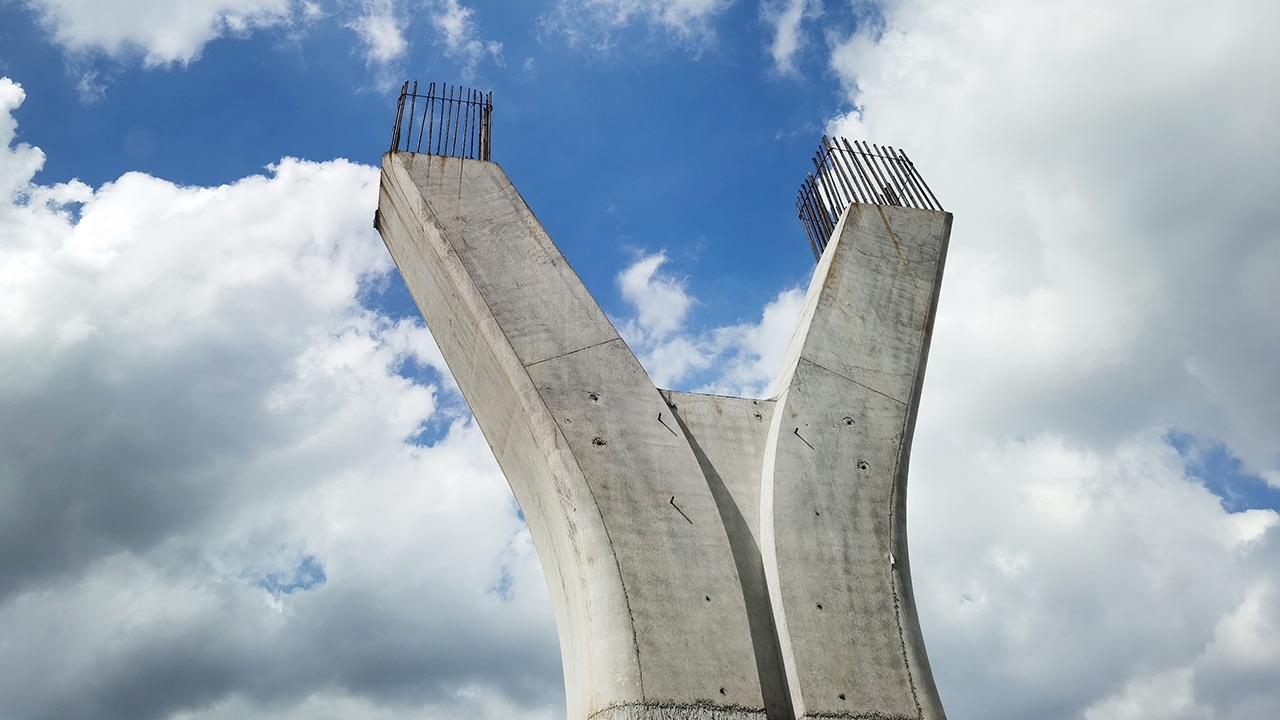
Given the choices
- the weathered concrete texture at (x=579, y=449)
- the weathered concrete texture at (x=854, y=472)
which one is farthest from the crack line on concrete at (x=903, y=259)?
the weathered concrete texture at (x=579, y=449)

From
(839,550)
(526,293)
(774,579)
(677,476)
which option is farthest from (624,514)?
(526,293)

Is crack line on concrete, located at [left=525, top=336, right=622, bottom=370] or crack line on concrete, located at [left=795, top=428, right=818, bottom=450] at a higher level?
crack line on concrete, located at [left=525, top=336, right=622, bottom=370]

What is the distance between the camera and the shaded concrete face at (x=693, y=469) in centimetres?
614

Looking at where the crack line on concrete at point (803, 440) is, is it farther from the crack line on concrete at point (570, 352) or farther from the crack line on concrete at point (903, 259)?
the crack line on concrete at point (903, 259)

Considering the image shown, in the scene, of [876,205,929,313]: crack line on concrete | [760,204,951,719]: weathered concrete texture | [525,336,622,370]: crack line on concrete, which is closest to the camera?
[760,204,951,719]: weathered concrete texture

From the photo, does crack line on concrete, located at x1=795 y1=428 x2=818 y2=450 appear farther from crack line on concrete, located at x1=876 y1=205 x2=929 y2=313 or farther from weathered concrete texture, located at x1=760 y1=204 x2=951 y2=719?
crack line on concrete, located at x1=876 y1=205 x2=929 y2=313

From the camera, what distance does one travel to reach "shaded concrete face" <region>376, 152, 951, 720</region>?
20.2 feet

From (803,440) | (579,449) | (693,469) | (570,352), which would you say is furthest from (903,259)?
(579,449)

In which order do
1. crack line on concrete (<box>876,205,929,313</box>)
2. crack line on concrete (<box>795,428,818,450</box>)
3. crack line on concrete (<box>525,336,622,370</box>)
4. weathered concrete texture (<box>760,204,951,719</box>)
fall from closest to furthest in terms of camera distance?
weathered concrete texture (<box>760,204,951,719</box>), crack line on concrete (<box>525,336,622,370</box>), crack line on concrete (<box>795,428,818,450</box>), crack line on concrete (<box>876,205,929,313</box>)

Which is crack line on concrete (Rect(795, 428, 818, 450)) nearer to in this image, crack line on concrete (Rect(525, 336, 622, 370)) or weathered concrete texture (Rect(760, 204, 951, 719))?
weathered concrete texture (Rect(760, 204, 951, 719))

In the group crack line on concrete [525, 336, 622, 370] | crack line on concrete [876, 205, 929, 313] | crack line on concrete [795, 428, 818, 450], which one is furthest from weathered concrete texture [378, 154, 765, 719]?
crack line on concrete [876, 205, 929, 313]

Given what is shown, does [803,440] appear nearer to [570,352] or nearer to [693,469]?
[693,469]

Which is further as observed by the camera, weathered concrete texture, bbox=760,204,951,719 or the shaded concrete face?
weathered concrete texture, bbox=760,204,951,719

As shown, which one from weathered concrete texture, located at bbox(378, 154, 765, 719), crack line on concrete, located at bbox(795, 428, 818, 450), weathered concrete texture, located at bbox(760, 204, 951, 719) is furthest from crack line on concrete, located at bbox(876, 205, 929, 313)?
weathered concrete texture, located at bbox(378, 154, 765, 719)
